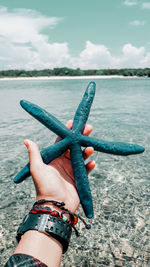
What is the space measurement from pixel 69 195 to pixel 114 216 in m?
1.50

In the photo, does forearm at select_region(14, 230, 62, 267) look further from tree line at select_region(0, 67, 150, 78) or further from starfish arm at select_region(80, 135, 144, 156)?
tree line at select_region(0, 67, 150, 78)

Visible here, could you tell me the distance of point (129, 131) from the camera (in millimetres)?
7938

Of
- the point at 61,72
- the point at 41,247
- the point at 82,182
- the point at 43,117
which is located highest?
the point at 61,72

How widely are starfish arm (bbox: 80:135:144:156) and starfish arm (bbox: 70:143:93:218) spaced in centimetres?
16

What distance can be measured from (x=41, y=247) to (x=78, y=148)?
108 cm

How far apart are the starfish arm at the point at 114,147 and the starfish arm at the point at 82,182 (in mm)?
159

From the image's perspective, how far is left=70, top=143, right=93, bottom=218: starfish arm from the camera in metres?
2.20

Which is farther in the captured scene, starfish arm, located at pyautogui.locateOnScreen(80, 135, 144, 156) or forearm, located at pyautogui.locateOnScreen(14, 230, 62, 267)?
starfish arm, located at pyautogui.locateOnScreen(80, 135, 144, 156)

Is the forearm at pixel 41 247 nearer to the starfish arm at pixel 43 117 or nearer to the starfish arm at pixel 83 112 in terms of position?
the starfish arm at pixel 43 117

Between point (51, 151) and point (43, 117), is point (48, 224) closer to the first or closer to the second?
point (51, 151)

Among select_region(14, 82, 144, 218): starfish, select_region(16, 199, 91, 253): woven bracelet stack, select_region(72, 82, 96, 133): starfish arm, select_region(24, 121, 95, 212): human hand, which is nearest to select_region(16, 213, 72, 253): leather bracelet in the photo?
select_region(16, 199, 91, 253): woven bracelet stack

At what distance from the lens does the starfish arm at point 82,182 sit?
7.22 feet

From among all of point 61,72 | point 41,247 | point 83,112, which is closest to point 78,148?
point 83,112

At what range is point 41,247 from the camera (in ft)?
5.47
